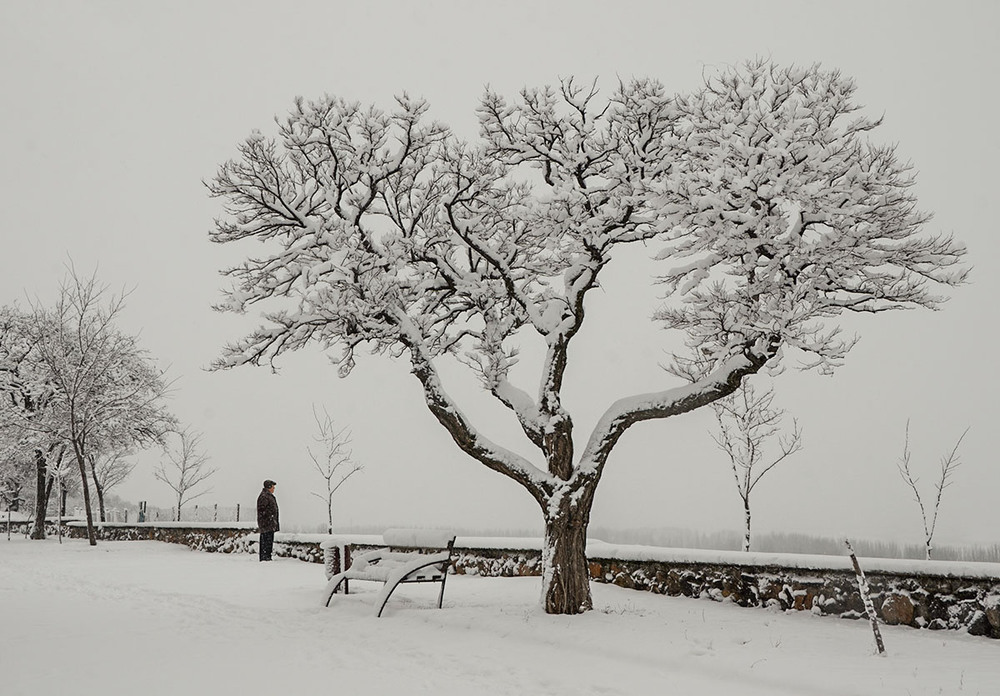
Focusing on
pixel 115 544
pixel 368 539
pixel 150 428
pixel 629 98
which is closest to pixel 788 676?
pixel 629 98

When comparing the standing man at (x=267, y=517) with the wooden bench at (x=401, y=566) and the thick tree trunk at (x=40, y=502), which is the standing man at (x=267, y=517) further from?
the thick tree trunk at (x=40, y=502)

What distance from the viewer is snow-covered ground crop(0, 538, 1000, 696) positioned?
248 inches

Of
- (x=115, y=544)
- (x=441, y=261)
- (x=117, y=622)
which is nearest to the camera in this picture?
(x=117, y=622)

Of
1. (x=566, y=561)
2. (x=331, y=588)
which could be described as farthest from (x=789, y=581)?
(x=331, y=588)

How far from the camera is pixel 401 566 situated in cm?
1007

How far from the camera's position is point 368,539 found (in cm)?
1692

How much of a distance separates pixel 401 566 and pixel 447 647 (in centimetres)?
240

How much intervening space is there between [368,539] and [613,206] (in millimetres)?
10380

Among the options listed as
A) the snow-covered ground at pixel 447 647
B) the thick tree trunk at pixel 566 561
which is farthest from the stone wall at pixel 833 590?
the thick tree trunk at pixel 566 561

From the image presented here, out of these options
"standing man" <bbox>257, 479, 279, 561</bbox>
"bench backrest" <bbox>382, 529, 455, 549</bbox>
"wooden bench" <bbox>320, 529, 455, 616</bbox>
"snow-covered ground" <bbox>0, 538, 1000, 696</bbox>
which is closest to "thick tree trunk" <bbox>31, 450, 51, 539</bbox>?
"standing man" <bbox>257, 479, 279, 561</bbox>

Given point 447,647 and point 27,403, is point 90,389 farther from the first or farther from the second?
point 447,647

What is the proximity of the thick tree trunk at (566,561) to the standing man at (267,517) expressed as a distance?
1013cm

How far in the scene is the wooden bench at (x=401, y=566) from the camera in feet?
32.6

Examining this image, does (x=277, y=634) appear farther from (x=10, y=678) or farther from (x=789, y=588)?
(x=789, y=588)
